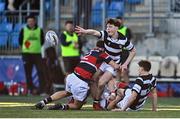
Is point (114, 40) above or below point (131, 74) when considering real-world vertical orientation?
above

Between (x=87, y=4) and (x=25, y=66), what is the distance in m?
3.23

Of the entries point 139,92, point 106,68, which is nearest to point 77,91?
point 106,68

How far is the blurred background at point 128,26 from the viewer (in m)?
23.2

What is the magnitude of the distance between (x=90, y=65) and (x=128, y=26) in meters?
10.1

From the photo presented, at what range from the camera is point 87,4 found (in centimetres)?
2484

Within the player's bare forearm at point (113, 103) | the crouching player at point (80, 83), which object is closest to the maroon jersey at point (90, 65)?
the crouching player at point (80, 83)

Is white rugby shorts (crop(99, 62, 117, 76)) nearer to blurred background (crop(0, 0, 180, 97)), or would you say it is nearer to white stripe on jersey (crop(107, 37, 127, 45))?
white stripe on jersey (crop(107, 37, 127, 45))

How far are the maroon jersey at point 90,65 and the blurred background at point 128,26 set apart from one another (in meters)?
8.09

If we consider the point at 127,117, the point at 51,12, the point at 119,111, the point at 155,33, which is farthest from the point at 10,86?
the point at 127,117

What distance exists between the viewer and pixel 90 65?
14.6m

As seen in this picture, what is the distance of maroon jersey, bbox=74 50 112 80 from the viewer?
47.6 feet

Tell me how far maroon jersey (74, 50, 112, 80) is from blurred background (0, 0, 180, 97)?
8088mm

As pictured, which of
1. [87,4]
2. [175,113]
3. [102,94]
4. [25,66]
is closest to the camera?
[175,113]

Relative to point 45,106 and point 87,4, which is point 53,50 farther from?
point 45,106
